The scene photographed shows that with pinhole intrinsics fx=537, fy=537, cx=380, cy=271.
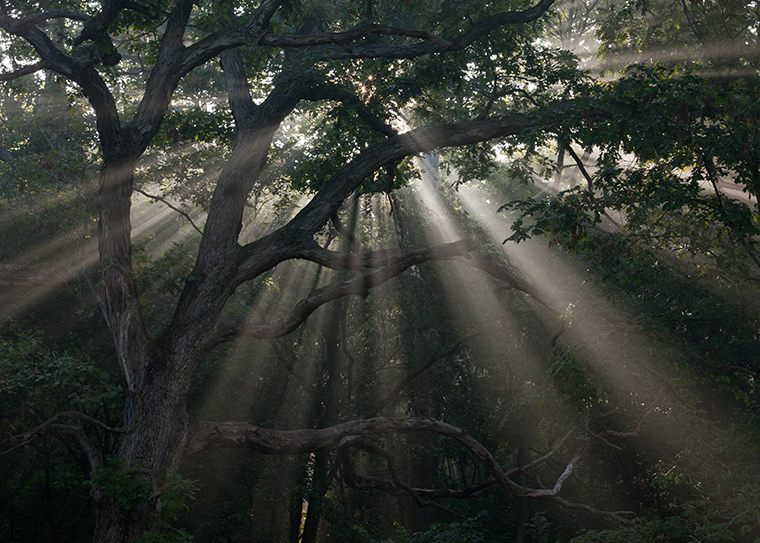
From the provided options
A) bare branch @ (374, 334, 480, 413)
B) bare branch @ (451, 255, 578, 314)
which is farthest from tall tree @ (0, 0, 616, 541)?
bare branch @ (374, 334, 480, 413)

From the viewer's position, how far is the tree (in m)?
6.66

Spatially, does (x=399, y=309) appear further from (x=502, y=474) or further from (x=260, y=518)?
(x=502, y=474)

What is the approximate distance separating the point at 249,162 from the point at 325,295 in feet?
8.54

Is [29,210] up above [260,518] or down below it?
above

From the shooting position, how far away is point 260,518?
605 inches

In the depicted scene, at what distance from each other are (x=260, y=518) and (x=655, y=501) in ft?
35.7

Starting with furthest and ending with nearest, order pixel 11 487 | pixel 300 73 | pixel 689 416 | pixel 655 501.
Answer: pixel 655 501, pixel 11 487, pixel 689 416, pixel 300 73

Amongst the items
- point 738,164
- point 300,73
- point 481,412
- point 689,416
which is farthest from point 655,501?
point 300,73

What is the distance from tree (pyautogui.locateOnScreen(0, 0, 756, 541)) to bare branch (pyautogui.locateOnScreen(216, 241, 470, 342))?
0.02 meters

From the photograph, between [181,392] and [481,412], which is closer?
[181,392]

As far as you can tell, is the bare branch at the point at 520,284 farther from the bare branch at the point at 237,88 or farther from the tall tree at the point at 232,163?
the bare branch at the point at 237,88

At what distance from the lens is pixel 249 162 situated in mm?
8453

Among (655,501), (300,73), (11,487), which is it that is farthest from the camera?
(655,501)

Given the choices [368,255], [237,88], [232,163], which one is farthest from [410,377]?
[237,88]
